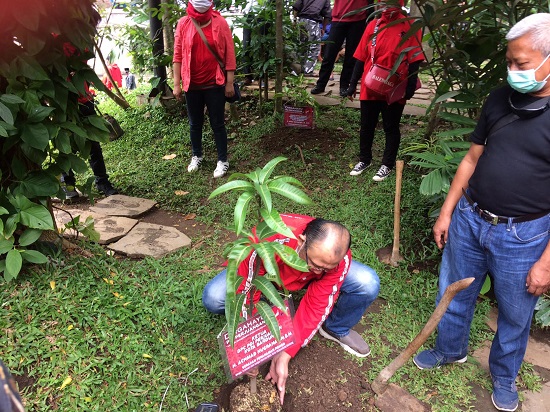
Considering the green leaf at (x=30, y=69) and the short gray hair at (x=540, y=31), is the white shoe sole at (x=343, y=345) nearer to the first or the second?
the short gray hair at (x=540, y=31)

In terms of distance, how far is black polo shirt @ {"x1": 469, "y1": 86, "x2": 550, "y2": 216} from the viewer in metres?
1.60

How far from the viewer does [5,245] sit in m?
2.11

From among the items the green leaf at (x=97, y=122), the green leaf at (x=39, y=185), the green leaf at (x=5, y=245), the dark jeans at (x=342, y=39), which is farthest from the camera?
the dark jeans at (x=342, y=39)

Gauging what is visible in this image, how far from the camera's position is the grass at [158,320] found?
196 centimetres

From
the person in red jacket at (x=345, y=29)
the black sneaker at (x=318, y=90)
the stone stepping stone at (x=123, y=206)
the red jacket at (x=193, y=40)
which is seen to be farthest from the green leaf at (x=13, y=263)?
the black sneaker at (x=318, y=90)

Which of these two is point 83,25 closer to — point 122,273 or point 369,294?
point 122,273

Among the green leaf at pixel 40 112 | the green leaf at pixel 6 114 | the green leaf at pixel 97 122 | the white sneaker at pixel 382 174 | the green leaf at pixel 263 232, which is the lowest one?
the white sneaker at pixel 382 174

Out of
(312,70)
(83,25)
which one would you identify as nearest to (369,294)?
(83,25)

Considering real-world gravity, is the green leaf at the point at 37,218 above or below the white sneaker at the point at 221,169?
above

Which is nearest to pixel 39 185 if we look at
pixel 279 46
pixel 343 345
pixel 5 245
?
pixel 5 245

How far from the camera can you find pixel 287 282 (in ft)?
6.85

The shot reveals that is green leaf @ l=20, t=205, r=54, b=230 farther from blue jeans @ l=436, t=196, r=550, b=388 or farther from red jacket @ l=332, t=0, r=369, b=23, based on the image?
red jacket @ l=332, t=0, r=369, b=23

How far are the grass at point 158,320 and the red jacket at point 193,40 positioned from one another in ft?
4.25

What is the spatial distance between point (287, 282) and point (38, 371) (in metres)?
1.26
